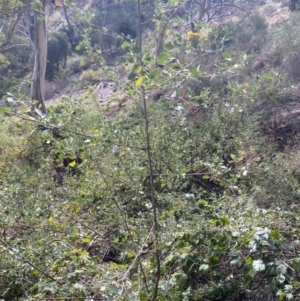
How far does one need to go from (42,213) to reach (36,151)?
293 cm

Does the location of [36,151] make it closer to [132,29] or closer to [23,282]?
[23,282]

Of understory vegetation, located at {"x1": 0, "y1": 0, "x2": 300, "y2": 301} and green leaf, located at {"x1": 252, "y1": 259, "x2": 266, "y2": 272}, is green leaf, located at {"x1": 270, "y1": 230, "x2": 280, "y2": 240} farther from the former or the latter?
green leaf, located at {"x1": 252, "y1": 259, "x2": 266, "y2": 272}

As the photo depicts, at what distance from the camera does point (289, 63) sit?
23.7 feet

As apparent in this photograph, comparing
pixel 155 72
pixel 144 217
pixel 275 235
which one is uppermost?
pixel 155 72

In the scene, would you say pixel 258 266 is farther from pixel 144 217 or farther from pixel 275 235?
pixel 144 217

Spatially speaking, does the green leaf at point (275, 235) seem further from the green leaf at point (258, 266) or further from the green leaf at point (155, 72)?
the green leaf at point (155, 72)

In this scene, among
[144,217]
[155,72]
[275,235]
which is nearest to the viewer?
[155,72]

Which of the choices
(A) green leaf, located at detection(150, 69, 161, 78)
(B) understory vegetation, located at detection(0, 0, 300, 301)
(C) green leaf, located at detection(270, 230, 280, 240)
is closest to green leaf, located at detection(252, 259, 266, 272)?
(B) understory vegetation, located at detection(0, 0, 300, 301)

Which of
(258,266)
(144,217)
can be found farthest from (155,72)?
(144,217)

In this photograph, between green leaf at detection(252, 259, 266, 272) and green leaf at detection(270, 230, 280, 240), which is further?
green leaf at detection(270, 230, 280, 240)

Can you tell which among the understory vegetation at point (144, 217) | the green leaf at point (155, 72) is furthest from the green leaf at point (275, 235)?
the green leaf at point (155, 72)

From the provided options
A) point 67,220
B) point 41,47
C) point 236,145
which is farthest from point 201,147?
point 41,47

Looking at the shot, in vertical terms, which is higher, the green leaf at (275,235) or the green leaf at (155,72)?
the green leaf at (155,72)

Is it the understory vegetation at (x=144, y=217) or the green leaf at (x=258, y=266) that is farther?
the understory vegetation at (x=144, y=217)
